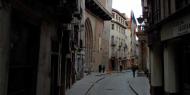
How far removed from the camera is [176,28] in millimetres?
10266

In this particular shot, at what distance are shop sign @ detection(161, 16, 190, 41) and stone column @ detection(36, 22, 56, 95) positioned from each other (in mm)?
4711

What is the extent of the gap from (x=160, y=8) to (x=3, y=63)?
813cm

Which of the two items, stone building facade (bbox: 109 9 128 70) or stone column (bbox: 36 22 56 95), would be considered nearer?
stone column (bbox: 36 22 56 95)

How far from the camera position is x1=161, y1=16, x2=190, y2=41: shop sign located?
9.20 m

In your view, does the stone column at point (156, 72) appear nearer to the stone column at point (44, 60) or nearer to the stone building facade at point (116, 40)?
the stone column at point (44, 60)

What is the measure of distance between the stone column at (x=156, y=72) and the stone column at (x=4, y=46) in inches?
344

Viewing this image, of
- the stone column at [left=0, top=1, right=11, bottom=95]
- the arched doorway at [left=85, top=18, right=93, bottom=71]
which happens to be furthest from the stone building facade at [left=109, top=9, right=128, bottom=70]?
the stone column at [left=0, top=1, right=11, bottom=95]

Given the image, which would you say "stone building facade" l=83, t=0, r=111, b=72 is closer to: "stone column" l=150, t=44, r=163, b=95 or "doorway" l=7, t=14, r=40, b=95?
"stone column" l=150, t=44, r=163, b=95

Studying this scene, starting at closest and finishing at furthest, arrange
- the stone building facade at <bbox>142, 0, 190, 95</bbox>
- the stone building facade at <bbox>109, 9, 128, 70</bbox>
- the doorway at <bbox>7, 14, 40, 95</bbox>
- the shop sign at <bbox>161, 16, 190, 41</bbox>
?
the doorway at <bbox>7, 14, 40, 95</bbox>, the shop sign at <bbox>161, 16, 190, 41</bbox>, the stone building facade at <bbox>142, 0, 190, 95</bbox>, the stone building facade at <bbox>109, 9, 128, 70</bbox>

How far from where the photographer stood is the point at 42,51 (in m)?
10.4

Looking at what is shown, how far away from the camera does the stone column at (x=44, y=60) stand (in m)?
10.2

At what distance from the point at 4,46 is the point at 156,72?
919cm

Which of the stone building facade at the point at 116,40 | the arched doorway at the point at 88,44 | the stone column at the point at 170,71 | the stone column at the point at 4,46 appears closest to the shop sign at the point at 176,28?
the stone column at the point at 170,71

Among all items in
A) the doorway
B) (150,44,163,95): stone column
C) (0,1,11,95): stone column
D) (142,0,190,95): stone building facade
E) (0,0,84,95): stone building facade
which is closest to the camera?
(0,1,11,95): stone column
